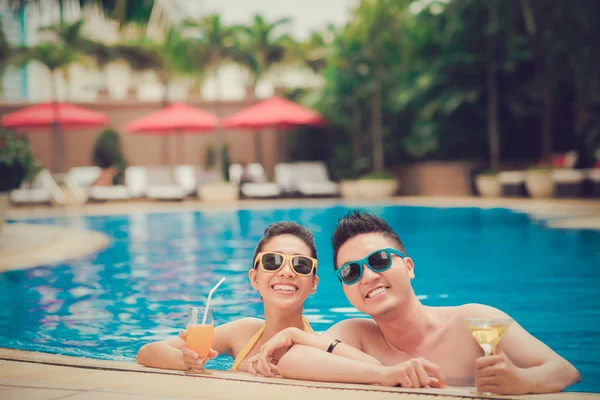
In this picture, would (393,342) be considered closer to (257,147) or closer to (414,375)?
(414,375)

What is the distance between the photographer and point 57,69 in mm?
28109

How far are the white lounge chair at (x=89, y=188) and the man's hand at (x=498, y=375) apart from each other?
2248 centimetres

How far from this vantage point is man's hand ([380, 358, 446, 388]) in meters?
3.04

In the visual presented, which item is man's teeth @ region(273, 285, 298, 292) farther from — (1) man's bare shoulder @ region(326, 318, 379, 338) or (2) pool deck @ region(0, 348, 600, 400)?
(2) pool deck @ region(0, 348, 600, 400)

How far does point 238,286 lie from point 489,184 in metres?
15.9

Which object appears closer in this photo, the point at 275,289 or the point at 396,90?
the point at 275,289

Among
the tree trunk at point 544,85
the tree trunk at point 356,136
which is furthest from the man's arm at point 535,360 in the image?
the tree trunk at point 356,136

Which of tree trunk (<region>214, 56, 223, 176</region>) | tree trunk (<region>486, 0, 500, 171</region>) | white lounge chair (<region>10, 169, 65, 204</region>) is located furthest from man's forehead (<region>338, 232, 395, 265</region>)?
tree trunk (<region>214, 56, 223, 176</region>)

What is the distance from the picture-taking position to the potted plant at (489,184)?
23141 millimetres

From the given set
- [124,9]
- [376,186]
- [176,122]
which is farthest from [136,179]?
[124,9]

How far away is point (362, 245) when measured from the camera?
329cm

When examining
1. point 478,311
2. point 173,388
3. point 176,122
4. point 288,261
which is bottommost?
point 173,388

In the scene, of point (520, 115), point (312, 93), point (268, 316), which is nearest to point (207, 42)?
point (312, 93)

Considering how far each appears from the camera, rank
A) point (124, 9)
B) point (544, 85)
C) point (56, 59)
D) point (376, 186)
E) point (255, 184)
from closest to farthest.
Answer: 1. point (124, 9)
2. point (544, 85)
3. point (376, 186)
4. point (255, 184)
5. point (56, 59)
